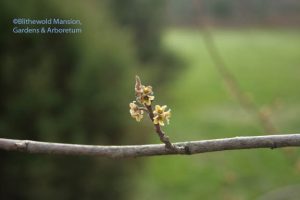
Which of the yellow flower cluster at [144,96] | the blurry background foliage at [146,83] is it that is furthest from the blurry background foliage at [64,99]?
the yellow flower cluster at [144,96]

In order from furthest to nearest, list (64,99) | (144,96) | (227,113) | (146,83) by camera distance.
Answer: (227,113)
(146,83)
(64,99)
(144,96)

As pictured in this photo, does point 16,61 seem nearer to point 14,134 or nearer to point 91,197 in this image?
point 14,134

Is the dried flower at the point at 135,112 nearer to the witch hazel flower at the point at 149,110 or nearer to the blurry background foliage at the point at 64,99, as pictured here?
the witch hazel flower at the point at 149,110

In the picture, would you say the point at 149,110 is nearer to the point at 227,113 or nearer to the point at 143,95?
the point at 143,95

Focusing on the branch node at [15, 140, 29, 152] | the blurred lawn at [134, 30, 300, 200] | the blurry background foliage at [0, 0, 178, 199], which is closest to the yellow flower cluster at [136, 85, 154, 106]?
the branch node at [15, 140, 29, 152]

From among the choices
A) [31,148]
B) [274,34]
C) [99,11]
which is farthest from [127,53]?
[274,34]

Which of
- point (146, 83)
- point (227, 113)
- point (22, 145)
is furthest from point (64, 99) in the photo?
point (227, 113)

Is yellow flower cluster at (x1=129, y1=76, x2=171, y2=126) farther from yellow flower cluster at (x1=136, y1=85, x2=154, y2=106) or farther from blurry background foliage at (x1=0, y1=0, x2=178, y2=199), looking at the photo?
blurry background foliage at (x1=0, y1=0, x2=178, y2=199)
